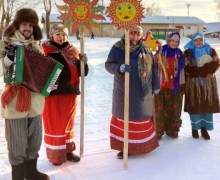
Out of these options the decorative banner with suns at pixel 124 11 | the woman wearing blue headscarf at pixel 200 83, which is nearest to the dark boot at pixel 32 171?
the decorative banner with suns at pixel 124 11

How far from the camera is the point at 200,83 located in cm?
514

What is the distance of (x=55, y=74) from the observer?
3.61 m

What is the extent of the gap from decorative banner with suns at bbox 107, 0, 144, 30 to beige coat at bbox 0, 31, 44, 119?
0.94 meters

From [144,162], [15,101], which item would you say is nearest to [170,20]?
[144,162]

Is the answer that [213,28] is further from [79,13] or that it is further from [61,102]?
[61,102]

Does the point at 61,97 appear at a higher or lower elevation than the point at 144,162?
higher

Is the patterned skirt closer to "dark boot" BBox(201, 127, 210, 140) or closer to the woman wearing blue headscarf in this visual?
the woman wearing blue headscarf

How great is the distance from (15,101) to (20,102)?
0.06 meters

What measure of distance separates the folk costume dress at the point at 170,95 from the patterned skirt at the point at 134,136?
665 millimetres

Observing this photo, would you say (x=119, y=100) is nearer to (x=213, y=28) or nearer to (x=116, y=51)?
(x=116, y=51)

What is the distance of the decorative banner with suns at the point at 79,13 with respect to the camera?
170 inches

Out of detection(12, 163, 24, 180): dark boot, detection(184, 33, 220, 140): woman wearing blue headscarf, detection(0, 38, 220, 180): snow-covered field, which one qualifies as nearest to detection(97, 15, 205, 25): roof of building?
detection(184, 33, 220, 140): woman wearing blue headscarf

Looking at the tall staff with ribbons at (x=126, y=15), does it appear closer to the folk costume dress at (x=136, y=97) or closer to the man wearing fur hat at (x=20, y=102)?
the folk costume dress at (x=136, y=97)

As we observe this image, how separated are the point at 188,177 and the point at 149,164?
1.79 ft
